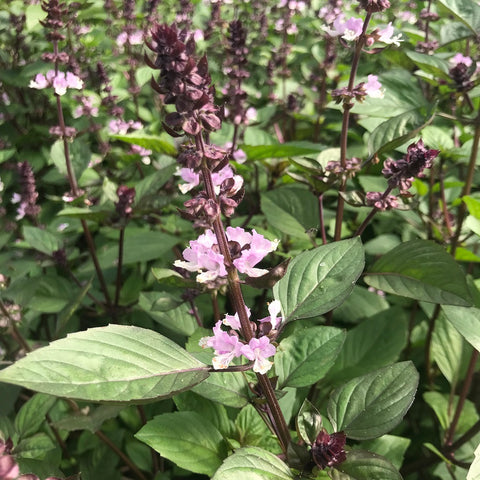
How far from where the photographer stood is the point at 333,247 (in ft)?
3.79

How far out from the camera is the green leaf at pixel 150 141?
1828 mm

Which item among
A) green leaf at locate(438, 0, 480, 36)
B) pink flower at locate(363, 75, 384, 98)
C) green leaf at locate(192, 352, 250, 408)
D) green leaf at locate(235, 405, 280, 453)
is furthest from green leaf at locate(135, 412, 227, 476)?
green leaf at locate(438, 0, 480, 36)

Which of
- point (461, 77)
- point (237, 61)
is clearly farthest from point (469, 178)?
point (237, 61)

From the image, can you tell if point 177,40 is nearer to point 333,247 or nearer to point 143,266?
point 333,247

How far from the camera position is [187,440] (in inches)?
49.9

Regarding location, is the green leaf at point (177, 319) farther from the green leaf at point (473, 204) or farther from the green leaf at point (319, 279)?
the green leaf at point (473, 204)

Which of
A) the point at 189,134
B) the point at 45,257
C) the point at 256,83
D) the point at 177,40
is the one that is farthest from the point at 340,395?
the point at 256,83

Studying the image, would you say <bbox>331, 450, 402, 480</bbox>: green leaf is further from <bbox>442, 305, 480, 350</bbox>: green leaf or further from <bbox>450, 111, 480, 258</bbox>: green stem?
<bbox>450, 111, 480, 258</bbox>: green stem

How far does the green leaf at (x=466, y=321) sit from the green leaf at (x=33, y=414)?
4.35 ft

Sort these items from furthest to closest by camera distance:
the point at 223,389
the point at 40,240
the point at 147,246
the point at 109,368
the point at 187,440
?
the point at 40,240 < the point at 147,246 < the point at 187,440 < the point at 223,389 < the point at 109,368

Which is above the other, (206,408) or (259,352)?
(259,352)

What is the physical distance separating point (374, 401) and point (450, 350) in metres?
0.98

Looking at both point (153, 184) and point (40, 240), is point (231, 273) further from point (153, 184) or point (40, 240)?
point (40, 240)

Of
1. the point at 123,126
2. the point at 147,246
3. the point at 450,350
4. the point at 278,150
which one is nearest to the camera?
the point at 278,150
